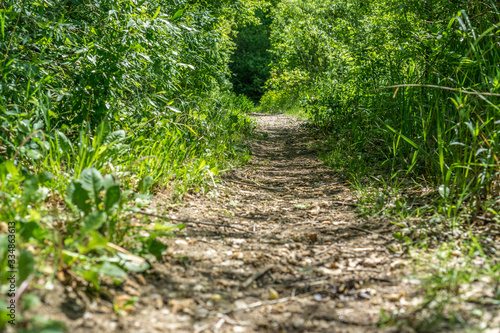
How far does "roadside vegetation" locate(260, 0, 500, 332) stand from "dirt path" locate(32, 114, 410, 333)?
0.53 ft

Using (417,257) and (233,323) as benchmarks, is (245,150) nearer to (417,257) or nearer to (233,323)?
(417,257)

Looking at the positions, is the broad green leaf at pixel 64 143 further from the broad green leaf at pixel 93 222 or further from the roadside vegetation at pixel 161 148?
the broad green leaf at pixel 93 222

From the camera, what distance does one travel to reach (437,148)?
2576mm

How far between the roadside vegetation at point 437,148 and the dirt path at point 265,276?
0.16 meters

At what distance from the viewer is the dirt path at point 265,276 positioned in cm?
127

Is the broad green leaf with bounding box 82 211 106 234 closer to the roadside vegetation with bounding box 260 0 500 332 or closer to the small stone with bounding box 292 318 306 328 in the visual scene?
the small stone with bounding box 292 318 306 328

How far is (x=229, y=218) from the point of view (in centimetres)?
248

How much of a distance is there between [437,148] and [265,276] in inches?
67.6

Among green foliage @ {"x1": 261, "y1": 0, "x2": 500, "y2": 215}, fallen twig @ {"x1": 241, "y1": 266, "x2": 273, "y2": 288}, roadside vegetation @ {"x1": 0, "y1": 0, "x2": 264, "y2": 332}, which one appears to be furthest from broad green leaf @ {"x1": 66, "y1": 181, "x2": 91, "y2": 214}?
green foliage @ {"x1": 261, "y1": 0, "x2": 500, "y2": 215}

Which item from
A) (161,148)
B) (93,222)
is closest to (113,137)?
(161,148)

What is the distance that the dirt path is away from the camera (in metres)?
1.27

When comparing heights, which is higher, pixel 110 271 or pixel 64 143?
pixel 64 143

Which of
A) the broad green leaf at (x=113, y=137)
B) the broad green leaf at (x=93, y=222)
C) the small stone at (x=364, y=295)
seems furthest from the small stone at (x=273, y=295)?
the broad green leaf at (x=113, y=137)

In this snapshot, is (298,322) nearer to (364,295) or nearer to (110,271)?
(364,295)
